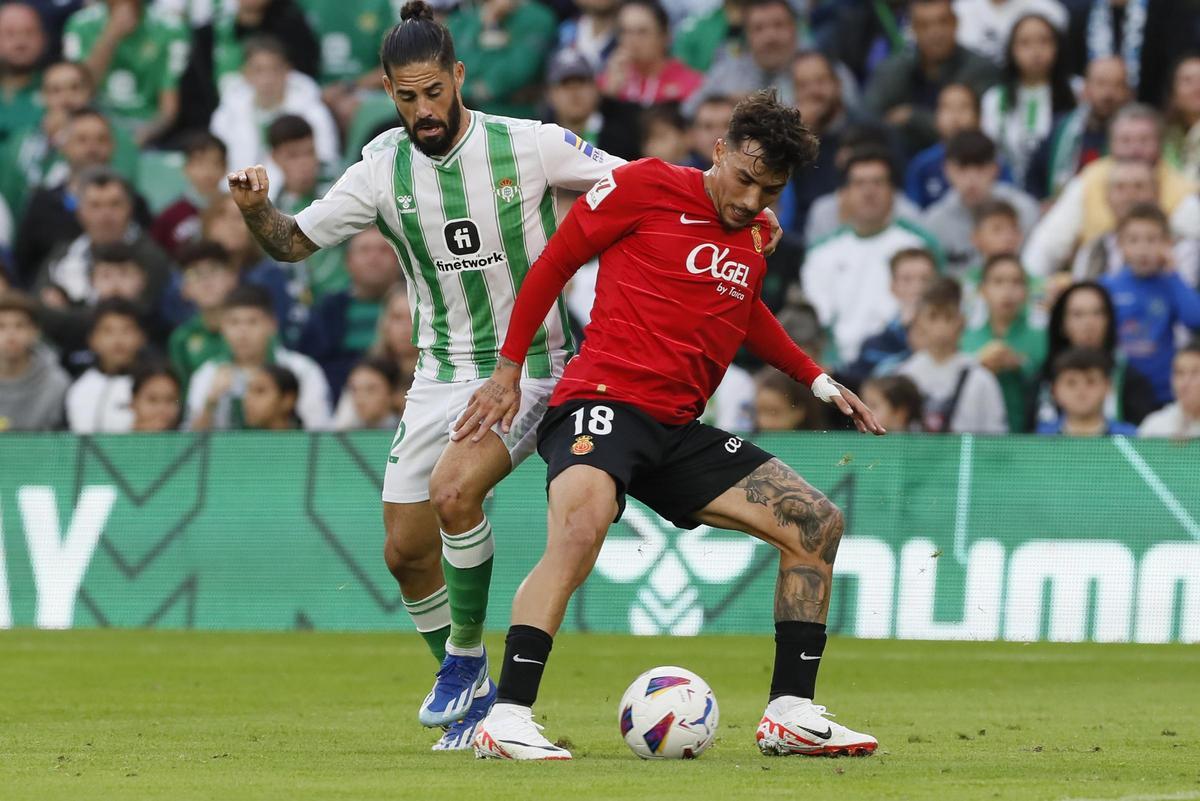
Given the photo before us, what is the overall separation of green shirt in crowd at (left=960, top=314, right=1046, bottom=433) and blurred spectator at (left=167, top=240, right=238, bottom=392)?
594 centimetres

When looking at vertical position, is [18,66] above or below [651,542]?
above

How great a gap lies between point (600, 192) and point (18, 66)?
1336cm

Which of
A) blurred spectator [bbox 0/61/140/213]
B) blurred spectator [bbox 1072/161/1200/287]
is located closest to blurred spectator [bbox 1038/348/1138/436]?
blurred spectator [bbox 1072/161/1200/287]

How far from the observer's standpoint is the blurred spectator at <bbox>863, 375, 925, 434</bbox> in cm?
1384

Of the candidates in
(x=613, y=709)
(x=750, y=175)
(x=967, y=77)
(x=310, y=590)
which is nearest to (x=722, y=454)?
(x=750, y=175)

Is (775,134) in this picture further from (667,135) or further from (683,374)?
(667,135)

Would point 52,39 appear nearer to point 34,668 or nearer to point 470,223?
point 34,668

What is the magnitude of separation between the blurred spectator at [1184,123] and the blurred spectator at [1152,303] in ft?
4.02

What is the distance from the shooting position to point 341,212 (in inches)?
321

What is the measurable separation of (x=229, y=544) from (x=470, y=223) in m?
6.68

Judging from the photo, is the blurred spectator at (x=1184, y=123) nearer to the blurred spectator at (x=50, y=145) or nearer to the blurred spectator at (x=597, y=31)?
the blurred spectator at (x=597, y=31)

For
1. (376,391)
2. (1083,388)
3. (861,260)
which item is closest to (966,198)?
(861,260)

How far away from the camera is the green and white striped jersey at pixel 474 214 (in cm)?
809

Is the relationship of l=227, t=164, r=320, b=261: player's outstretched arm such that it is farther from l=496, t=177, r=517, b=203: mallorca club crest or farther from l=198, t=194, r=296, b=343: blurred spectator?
l=198, t=194, r=296, b=343: blurred spectator
